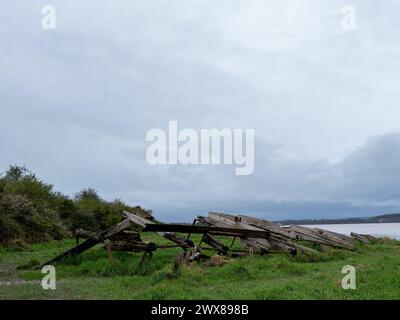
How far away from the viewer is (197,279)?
1313cm

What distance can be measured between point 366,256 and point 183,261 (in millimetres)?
11029

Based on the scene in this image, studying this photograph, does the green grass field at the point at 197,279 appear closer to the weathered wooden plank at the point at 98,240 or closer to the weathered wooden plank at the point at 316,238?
the weathered wooden plank at the point at 98,240

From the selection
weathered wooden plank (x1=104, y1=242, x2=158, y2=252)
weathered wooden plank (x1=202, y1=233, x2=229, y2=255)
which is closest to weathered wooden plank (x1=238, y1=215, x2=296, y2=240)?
weathered wooden plank (x1=202, y1=233, x2=229, y2=255)

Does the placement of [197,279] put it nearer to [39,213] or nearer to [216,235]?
[216,235]

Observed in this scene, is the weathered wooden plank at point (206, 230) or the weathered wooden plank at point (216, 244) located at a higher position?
the weathered wooden plank at point (206, 230)

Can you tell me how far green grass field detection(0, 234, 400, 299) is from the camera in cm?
1110

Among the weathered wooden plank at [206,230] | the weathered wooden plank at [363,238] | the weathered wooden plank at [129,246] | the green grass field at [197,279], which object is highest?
the weathered wooden plank at [206,230]

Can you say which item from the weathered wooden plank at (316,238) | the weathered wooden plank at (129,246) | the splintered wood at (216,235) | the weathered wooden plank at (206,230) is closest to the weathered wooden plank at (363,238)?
the splintered wood at (216,235)

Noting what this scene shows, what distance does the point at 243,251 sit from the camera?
61.1 feet

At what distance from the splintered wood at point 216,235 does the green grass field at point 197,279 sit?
544 millimetres

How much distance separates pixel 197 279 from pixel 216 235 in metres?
6.00

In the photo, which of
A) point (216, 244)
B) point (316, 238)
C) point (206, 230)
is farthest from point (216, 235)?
point (316, 238)

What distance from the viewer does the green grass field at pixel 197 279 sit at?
11.1 metres
